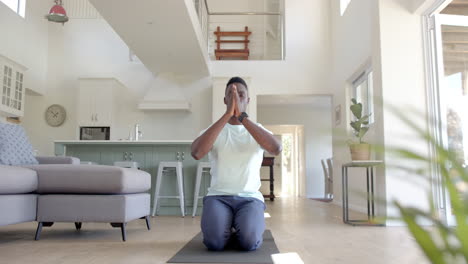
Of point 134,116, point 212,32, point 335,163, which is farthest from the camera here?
point 212,32

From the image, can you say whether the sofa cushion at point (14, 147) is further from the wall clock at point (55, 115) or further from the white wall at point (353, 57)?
the wall clock at point (55, 115)

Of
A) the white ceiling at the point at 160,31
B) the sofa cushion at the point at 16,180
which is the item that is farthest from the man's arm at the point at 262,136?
the white ceiling at the point at 160,31

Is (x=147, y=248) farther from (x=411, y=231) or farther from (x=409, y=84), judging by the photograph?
(x=409, y=84)

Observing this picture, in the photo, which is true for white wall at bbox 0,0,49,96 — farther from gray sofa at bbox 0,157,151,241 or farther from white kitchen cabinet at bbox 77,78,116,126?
gray sofa at bbox 0,157,151,241

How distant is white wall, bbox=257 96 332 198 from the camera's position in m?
11.9

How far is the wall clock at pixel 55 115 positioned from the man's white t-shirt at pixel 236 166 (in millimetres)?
6686

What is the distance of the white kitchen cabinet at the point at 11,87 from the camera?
6.88 meters

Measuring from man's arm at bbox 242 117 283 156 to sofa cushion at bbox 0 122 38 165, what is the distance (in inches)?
75.0

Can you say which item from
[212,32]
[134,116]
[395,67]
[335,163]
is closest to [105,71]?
[134,116]

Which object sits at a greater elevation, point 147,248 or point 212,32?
point 212,32

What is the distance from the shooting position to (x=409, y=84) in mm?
4359

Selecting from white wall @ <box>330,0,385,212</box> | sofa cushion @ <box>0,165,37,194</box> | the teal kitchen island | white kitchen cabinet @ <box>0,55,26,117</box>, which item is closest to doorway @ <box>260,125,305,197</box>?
white wall @ <box>330,0,385,212</box>

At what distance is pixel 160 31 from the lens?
6242 millimetres

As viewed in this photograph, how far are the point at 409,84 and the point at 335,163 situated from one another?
149 inches
